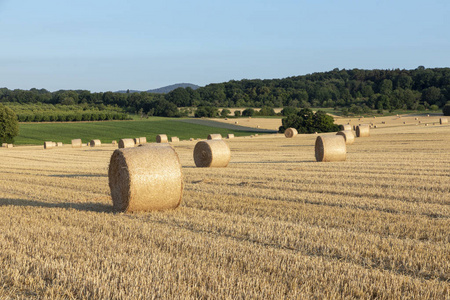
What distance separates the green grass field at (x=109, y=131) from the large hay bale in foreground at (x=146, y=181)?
173 ft

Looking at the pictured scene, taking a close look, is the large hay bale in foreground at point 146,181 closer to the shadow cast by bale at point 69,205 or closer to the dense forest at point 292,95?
the shadow cast by bale at point 69,205

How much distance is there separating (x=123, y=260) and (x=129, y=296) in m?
1.31

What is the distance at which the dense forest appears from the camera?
10606 cm

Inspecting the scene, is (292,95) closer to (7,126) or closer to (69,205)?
(7,126)

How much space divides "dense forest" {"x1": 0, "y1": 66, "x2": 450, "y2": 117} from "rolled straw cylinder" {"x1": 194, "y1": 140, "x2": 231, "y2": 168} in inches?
2986

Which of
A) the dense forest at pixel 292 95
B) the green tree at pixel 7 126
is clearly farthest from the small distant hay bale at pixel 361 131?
the dense forest at pixel 292 95

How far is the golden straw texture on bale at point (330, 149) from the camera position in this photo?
70.7 ft

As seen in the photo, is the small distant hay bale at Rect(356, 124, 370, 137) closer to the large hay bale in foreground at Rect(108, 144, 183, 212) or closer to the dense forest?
the large hay bale in foreground at Rect(108, 144, 183, 212)

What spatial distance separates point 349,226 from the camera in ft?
26.6

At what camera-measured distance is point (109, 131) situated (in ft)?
242

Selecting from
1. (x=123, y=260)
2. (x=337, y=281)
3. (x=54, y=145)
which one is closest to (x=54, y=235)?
(x=123, y=260)

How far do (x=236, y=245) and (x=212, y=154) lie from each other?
13259 millimetres

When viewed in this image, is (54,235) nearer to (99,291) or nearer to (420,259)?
(99,291)

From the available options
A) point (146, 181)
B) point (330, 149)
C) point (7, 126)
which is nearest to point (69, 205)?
point (146, 181)
